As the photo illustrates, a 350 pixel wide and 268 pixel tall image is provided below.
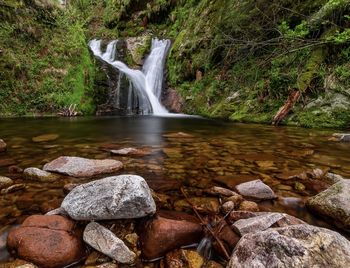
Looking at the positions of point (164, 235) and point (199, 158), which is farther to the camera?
point (199, 158)

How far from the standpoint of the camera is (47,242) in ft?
6.17

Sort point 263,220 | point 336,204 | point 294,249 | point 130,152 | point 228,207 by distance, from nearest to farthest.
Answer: point 294,249 < point 263,220 < point 336,204 < point 228,207 < point 130,152

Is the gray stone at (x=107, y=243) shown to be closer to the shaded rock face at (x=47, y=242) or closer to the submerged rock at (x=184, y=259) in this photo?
the shaded rock face at (x=47, y=242)

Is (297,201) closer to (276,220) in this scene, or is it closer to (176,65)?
(276,220)

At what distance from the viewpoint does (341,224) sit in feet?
7.06

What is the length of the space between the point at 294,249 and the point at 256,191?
1340mm

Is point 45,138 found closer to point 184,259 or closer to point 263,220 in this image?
point 184,259

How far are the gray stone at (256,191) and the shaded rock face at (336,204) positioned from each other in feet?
1.25

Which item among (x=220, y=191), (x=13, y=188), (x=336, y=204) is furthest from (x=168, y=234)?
(x=13, y=188)

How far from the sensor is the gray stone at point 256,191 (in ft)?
8.95

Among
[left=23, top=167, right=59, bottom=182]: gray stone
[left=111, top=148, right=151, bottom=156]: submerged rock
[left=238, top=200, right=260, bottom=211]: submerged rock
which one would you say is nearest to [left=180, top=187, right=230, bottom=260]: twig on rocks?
[left=238, top=200, right=260, bottom=211]: submerged rock

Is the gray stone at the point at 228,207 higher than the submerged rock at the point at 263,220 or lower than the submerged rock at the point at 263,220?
lower

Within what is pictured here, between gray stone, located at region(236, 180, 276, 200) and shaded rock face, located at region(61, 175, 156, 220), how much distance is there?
3.52 feet

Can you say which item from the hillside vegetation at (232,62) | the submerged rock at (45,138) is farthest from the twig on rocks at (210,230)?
the hillside vegetation at (232,62)
